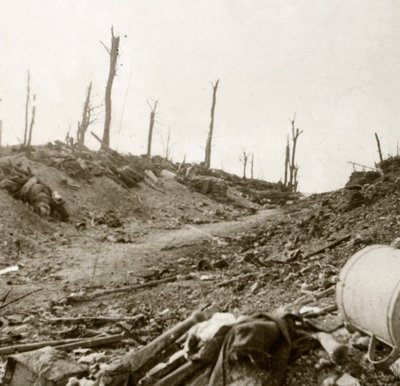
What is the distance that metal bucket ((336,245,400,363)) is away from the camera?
359cm

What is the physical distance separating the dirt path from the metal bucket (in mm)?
5153

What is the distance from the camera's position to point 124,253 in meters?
Answer: 10.3

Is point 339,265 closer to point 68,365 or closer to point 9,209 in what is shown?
point 68,365

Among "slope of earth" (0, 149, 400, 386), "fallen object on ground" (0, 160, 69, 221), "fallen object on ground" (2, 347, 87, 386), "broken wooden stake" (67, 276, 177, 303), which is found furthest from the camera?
"fallen object on ground" (0, 160, 69, 221)

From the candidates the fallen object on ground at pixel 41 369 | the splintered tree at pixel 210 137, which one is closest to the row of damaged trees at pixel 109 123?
the splintered tree at pixel 210 137

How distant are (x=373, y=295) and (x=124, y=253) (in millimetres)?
7327

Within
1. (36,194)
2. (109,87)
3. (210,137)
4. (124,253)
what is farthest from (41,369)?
(210,137)

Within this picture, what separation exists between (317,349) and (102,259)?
6.70m

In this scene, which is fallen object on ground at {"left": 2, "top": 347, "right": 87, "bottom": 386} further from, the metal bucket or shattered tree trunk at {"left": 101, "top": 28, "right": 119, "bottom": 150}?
shattered tree trunk at {"left": 101, "top": 28, "right": 119, "bottom": 150}

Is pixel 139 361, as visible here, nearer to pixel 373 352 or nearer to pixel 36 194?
pixel 373 352

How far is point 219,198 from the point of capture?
64.9ft

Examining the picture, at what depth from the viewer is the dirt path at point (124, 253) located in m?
8.81

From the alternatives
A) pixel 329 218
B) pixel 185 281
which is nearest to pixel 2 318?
pixel 185 281

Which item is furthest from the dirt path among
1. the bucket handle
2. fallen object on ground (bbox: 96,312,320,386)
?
the bucket handle
